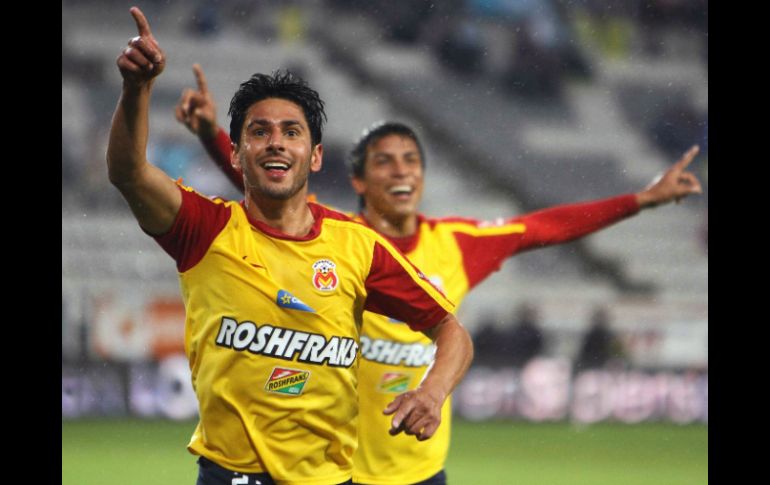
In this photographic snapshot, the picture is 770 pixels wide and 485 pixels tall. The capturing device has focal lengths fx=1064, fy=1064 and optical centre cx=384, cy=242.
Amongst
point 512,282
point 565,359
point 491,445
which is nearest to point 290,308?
point 491,445

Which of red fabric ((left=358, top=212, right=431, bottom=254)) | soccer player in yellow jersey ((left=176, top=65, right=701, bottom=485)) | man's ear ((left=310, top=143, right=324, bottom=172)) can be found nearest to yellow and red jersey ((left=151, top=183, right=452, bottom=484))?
man's ear ((left=310, top=143, right=324, bottom=172))

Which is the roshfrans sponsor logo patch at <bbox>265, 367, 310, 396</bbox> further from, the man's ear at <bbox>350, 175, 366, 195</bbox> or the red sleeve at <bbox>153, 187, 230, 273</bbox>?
the man's ear at <bbox>350, 175, 366, 195</bbox>

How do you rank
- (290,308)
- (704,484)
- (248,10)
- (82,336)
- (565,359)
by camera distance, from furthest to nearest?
(248,10), (565,359), (82,336), (704,484), (290,308)

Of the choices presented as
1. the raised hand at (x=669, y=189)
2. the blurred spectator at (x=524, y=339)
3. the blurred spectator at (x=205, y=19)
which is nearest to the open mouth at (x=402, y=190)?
the raised hand at (x=669, y=189)

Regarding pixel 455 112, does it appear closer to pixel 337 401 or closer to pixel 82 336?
pixel 82 336

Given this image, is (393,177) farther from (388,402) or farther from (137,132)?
(137,132)

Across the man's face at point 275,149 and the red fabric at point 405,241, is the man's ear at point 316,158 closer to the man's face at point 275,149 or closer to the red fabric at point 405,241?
the man's face at point 275,149

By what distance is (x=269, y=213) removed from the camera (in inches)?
145

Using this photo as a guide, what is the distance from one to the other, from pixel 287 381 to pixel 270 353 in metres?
0.12

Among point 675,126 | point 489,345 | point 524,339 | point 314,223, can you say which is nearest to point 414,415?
point 314,223

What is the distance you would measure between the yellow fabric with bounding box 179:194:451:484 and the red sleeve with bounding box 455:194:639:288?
1.76m

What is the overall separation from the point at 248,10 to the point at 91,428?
316 inches

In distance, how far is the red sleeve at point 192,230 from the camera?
342 centimetres

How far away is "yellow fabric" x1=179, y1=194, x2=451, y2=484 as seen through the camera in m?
3.50
